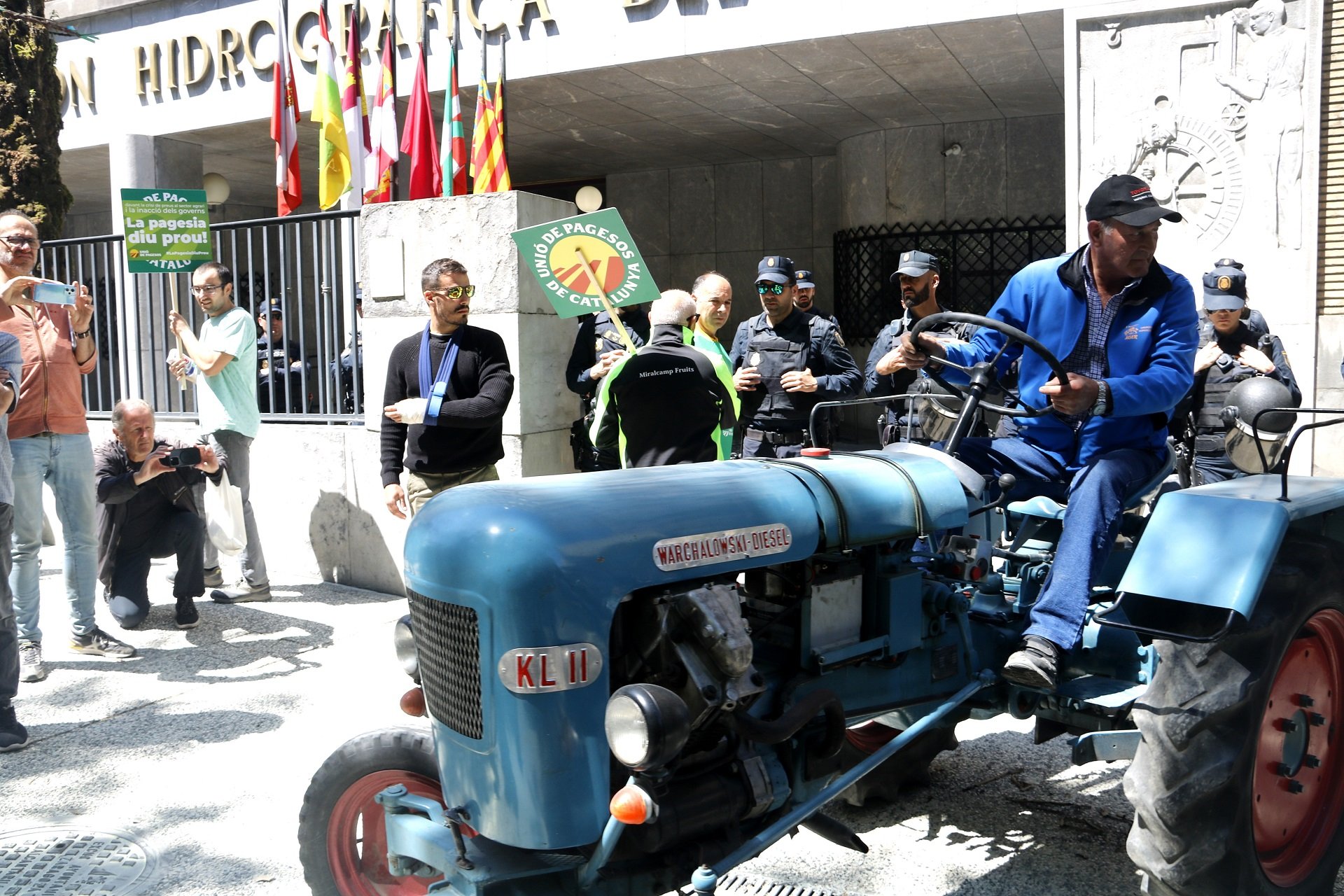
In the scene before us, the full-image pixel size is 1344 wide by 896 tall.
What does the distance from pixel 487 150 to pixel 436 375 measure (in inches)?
152

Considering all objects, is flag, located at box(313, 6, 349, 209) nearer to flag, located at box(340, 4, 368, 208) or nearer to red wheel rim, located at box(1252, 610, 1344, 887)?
flag, located at box(340, 4, 368, 208)

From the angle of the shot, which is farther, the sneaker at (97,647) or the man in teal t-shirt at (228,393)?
the man in teal t-shirt at (228,393)

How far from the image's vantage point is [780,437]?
6887mm

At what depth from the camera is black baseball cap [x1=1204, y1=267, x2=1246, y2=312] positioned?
21.6ft

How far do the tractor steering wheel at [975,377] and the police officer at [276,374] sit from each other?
5.27 meters

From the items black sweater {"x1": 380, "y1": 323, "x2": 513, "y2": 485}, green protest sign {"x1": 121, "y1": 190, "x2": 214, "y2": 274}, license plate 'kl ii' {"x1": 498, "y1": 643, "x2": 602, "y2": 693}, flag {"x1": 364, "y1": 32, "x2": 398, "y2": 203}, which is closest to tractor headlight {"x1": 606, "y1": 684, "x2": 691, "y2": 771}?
license plate 'kl ii' {"x1": 498, "y1": 643, "x2": 602, "y2": 693}

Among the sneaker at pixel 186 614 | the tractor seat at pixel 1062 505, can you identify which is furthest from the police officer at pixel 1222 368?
the sneaker at pixel 186 614

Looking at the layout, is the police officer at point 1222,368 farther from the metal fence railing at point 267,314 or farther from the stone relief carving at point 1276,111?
the metal fence railing at point 267,314

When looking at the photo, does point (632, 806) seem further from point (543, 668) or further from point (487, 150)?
point (487, 150)

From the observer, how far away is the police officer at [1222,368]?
6.42 meters

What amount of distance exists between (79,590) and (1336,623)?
5516 mm

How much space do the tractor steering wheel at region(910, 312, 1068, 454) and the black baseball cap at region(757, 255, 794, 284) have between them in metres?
2.97

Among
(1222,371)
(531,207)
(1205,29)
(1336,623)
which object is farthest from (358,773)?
(1205,29)

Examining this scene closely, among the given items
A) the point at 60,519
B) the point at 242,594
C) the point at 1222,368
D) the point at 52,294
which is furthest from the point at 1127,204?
the point at 242,594
